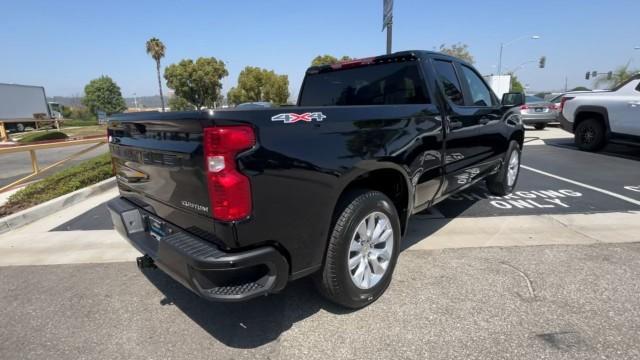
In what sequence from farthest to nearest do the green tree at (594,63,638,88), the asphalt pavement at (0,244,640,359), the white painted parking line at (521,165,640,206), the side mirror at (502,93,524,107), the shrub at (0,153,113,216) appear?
the green tree at (594,63,638,88)
the shrub at (0,153,113,216)
the white painted parking line at (521,165,640,206)
the side mirror at (502,93,524,107)
the asphalt pavement at (0,244,640,359)

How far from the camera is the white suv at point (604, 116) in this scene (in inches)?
316

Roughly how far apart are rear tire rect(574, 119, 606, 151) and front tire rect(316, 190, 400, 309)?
29.8ft

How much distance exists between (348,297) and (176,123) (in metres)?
1.61

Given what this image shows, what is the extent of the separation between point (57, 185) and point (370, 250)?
603 cm

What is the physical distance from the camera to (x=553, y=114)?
14070mm

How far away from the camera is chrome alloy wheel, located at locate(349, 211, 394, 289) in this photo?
2.61 m

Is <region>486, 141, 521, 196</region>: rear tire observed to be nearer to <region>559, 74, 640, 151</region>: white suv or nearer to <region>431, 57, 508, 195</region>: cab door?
<region>431, 57, 508, 195</region>: cab door

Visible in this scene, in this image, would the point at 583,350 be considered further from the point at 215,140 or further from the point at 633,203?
the point at 633,203

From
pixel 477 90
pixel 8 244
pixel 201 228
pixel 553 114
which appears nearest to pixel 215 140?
pixel 201 228

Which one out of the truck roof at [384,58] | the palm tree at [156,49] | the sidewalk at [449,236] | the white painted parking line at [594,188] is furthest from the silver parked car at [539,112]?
the palm tree at [156,49]

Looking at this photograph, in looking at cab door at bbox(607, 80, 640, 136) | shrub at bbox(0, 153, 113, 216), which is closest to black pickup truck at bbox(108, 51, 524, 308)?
shrub at bbox(0, 153, 113, 216)

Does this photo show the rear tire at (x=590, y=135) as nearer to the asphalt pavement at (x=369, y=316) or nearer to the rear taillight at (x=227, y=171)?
the asphalt pavement at (x=369, y=316)

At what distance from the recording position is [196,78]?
4909 cm

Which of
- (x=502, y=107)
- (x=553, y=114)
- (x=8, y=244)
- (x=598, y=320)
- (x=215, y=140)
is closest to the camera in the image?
(x=215, y=140)
